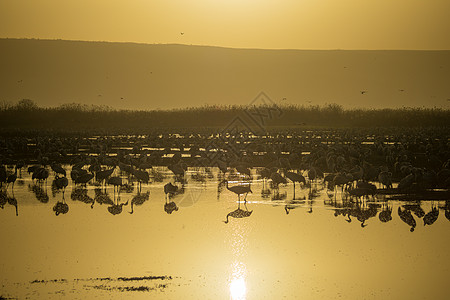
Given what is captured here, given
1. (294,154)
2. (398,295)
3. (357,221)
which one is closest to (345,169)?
(294,154)

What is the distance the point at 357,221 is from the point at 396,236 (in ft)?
4.11

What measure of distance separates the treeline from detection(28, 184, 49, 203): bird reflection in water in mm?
35204

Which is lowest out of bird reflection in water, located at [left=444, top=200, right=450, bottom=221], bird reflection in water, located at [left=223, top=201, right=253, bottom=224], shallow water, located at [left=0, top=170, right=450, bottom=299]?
shallow water, located at [left=0, top=170, right=450, bottom=299]

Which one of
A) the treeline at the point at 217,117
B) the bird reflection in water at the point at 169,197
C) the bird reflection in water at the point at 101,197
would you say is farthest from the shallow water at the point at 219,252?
the treeline at the point at 217,117

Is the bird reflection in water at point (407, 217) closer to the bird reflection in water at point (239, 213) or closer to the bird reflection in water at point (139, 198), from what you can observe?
the bird reflection in water at point (239, 213)

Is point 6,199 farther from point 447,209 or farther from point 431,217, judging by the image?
point 447,209

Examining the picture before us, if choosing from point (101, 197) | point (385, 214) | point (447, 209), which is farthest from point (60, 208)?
point (447, 209)

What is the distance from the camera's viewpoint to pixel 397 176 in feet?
60.9

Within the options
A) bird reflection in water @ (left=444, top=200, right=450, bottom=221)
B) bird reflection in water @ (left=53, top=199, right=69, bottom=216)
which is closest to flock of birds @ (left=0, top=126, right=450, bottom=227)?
bird reflection in water @ (left=53, top=199, right=69, bottom=216)

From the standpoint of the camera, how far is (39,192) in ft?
50.0

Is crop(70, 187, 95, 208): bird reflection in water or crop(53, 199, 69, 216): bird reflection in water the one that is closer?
crop(53, 199, 69, 216): bird reflection in water

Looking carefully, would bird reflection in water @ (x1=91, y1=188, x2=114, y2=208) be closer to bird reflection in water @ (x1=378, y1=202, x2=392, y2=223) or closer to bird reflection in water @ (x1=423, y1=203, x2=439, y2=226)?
bird reflection in water @ (x1=378, y1=202, x2=392, y2=223)

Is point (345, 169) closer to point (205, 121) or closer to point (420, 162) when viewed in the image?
point (420, 162)

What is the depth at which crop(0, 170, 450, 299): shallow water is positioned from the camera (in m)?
7.90
